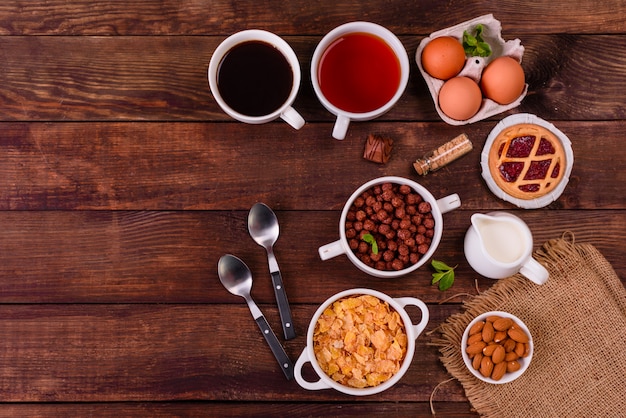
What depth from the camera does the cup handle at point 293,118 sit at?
3.87ft

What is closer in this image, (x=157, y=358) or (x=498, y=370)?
(x=498, y=370)

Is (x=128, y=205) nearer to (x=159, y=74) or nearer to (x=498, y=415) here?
(x=159, y=74)

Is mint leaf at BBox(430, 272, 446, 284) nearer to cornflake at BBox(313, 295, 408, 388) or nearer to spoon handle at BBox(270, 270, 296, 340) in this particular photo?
cornflake at BBox(313, 295, 408, 388)

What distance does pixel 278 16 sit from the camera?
1.29 meters

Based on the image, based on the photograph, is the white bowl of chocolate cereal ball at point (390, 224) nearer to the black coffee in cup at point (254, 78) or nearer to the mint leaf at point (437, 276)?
the mint leaf at point (437, 276)

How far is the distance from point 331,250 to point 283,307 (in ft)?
0.57

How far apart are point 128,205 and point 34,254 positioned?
237 millimetres

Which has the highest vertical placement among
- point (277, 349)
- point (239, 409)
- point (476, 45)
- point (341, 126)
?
point (476, 45)

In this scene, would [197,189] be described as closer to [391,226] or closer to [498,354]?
[391,226]

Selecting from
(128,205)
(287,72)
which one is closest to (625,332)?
(287,72)

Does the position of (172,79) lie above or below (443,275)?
above

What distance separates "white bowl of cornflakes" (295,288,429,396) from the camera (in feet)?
3.78

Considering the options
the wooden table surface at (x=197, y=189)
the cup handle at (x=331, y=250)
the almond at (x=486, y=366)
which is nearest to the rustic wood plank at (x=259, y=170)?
the wooden table surface at (x=197, y=189)

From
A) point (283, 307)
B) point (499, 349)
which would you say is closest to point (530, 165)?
point (499, 349)
